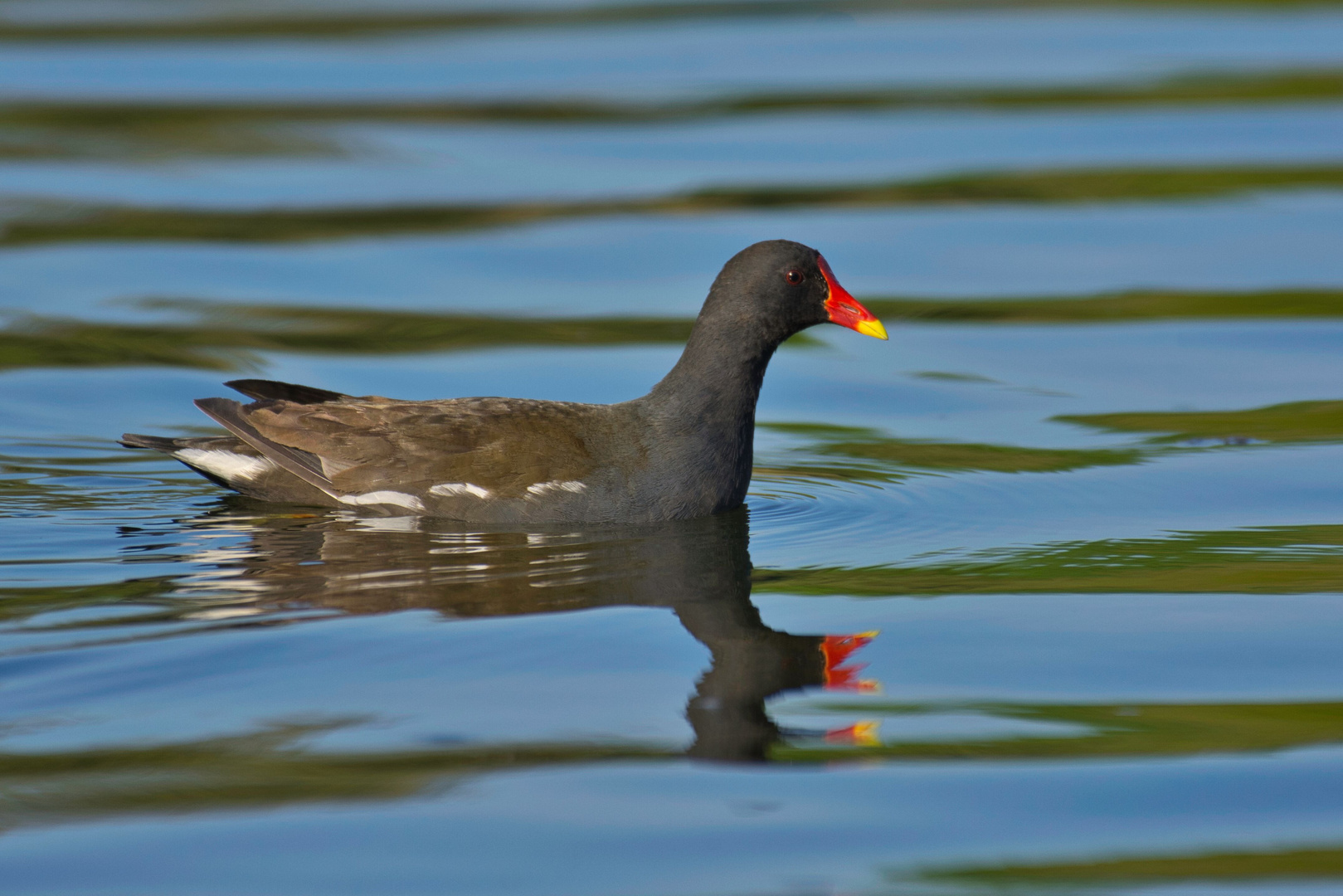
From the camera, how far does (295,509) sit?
7.62 metres

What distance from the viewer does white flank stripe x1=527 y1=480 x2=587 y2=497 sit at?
7195mm

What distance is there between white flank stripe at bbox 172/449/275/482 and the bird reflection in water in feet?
0.73

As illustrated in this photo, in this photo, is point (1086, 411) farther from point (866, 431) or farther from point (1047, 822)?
point (1047, 822)

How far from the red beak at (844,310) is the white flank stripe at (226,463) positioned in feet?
8.08

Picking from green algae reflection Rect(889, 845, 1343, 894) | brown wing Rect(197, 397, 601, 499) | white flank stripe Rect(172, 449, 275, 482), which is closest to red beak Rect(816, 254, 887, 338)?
brown wing Rect(197, 397, 601, 499)

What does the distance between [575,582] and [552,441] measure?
974 mm

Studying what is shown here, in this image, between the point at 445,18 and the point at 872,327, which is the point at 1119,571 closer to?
the point at 872,327

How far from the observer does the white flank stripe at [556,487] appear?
23.6 feet

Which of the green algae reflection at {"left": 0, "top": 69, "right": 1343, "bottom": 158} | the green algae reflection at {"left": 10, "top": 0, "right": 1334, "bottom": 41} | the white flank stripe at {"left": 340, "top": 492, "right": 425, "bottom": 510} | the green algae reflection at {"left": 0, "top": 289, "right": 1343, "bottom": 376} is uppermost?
the green algae reflection at {"left": 10, "top": 0, "right": 1334, "bottom": 41}

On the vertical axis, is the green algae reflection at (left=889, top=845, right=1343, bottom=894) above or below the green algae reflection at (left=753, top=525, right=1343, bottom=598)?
below

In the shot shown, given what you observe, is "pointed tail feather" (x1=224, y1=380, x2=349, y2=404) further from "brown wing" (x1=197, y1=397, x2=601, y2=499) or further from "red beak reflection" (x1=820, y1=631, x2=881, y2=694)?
"red beak reflection" (x1=820, y1=631, x2=881, y2=694)

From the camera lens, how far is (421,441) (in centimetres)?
743

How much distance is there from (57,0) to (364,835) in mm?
19226

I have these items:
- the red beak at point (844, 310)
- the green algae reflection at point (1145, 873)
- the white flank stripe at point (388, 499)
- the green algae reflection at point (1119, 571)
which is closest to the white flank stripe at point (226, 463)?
the white flank stripe at point (388, 499)
